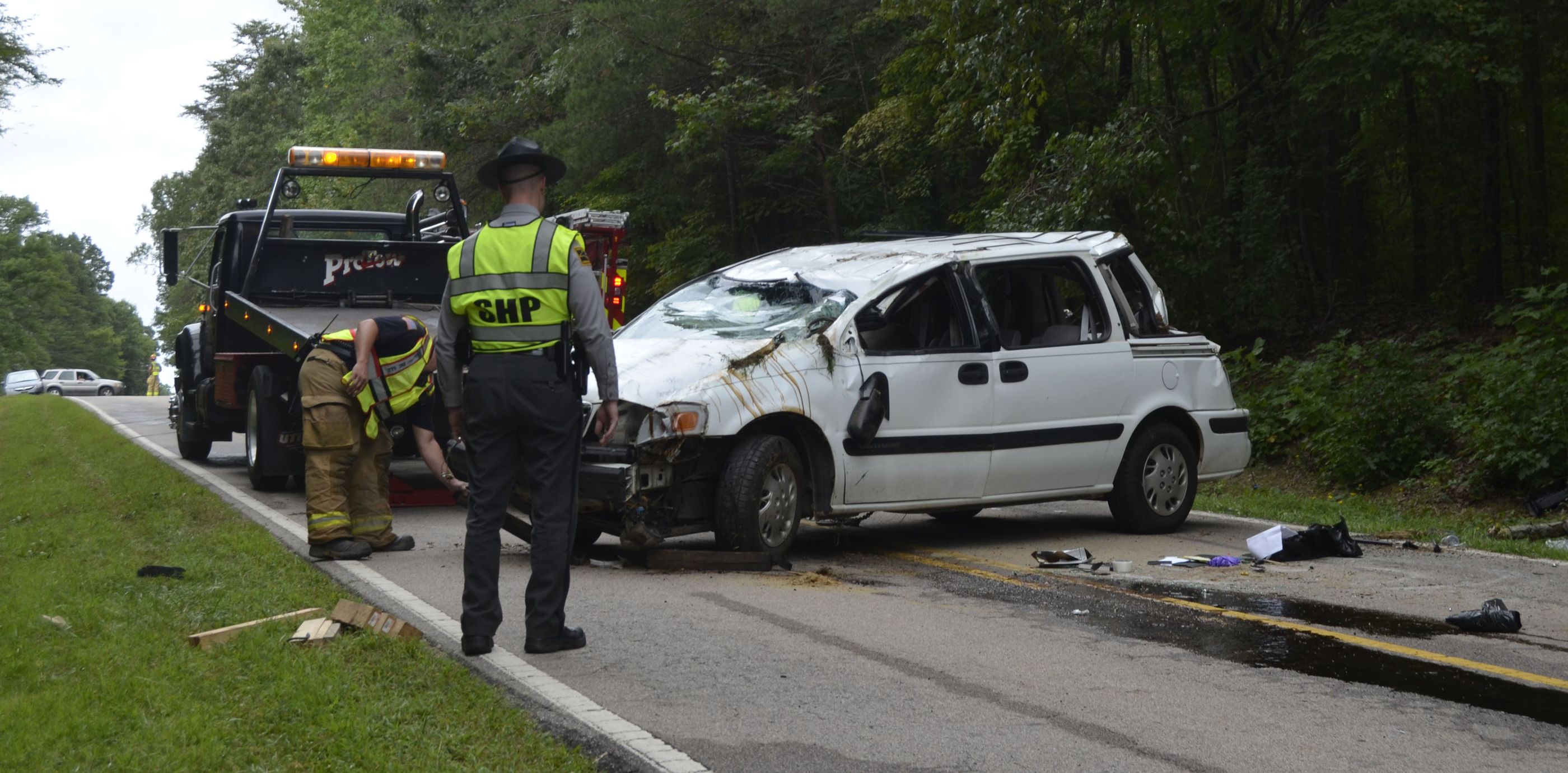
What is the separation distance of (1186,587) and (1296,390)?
312 inches

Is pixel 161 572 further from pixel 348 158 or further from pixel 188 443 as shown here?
pixel 188 443

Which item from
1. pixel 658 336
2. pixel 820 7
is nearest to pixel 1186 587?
pixel 658 336

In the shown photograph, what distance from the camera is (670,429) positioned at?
297 inches

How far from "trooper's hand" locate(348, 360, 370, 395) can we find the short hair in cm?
317

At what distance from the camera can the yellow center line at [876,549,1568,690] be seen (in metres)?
5.51

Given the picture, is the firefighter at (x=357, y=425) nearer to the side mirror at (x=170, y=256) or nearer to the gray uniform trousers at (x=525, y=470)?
the gray uniform trousers at (x=525, y=470)

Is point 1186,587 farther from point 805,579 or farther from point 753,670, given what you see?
point 753,670

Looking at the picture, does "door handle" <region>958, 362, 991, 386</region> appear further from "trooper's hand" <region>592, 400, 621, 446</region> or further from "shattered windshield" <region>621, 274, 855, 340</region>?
"trooper's hand" <region>592, 400, 621, 446</region>

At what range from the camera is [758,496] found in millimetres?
7809

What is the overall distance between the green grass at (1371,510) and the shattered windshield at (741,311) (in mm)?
Result: 3931

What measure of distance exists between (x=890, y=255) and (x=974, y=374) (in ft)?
3.13

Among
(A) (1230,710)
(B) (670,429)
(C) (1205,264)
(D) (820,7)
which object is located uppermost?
(D) (820,7)

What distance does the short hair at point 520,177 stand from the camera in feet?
18.7

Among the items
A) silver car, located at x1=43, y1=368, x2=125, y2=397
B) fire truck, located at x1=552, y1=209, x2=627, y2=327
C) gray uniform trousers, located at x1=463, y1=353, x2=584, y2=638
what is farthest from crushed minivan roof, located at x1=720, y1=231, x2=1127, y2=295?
silver car, located at x1=43, y1=368, x2=125, y2=397
